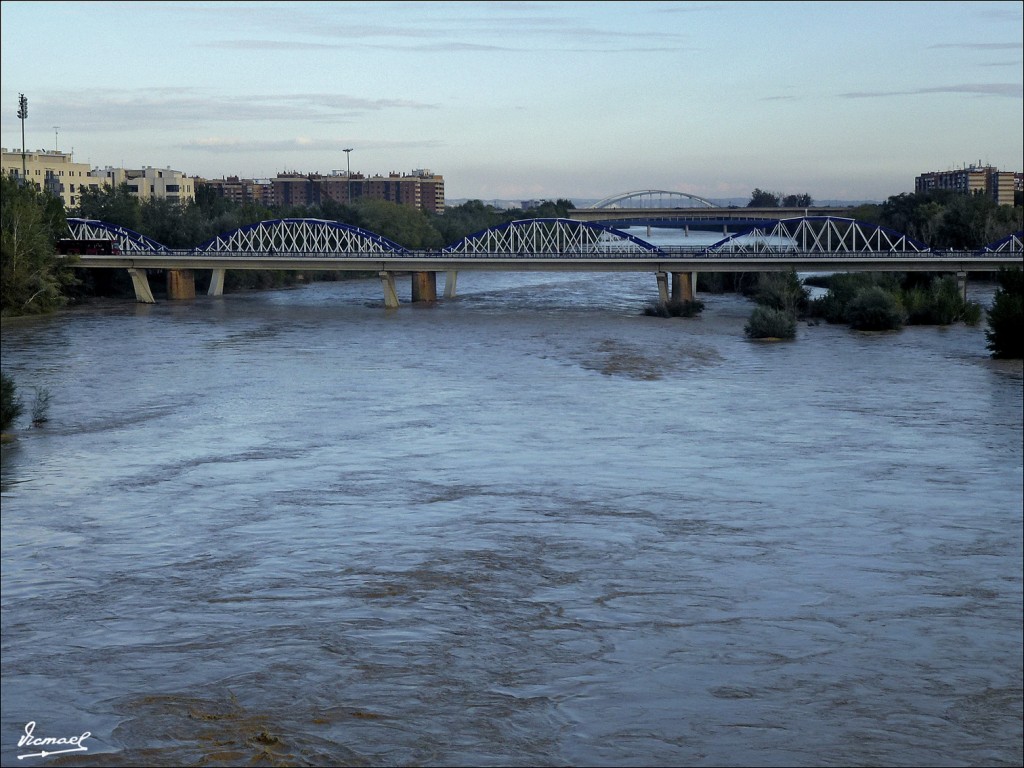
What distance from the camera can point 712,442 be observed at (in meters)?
24.2

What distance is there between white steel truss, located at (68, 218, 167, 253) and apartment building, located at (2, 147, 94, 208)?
46627 millimetres

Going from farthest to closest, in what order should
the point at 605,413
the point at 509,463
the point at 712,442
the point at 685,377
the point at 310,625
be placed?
the point at 685,377 < the point at 605,413 < the point at 712,442 < the point at 509,463 < the point at 310,625

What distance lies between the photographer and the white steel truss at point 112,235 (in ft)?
241

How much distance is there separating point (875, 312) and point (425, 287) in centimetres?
2527

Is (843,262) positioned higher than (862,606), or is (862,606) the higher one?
(843,262)

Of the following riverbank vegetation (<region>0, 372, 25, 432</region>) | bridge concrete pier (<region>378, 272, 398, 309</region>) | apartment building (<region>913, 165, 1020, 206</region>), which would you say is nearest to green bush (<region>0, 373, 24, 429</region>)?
riverbank vegetation (<region>0, 372, 25, 432</region>)

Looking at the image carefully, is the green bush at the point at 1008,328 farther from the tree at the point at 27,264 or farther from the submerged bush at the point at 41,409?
the tree at the point at 27,264

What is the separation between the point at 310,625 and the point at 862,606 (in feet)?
19.6

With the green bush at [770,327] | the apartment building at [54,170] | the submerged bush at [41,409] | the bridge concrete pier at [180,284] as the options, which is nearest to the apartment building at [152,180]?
the apartment building at [54,170]

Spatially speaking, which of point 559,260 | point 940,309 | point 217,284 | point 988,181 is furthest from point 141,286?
point 988,181

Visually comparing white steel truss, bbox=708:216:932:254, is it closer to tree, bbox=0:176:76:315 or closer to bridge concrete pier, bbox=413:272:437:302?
bridge concrete pier, bbox=413:272:437:302

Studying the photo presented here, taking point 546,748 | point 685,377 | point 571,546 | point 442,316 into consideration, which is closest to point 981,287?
point 442,316

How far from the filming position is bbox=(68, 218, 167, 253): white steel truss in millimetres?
73562

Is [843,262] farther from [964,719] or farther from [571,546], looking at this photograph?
[964,719]
